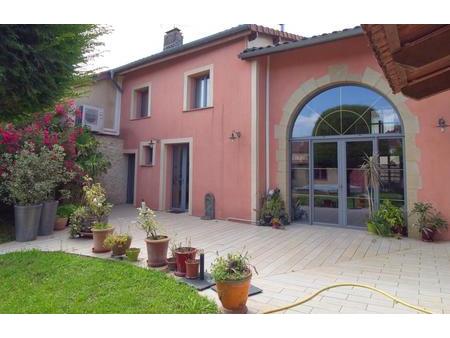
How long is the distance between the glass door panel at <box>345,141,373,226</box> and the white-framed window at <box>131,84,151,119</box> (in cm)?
840

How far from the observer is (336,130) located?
25.5 ft

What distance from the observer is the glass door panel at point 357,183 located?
24.1 feet

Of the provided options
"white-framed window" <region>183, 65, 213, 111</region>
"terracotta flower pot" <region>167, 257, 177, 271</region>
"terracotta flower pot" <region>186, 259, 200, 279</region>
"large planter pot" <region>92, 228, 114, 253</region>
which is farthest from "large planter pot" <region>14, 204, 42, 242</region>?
"white-framed window" <region>183, 65, 213, 111</region>

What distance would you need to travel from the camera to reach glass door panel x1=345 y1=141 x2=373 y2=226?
7.36 meters

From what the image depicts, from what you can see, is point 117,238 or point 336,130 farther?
point 336,130

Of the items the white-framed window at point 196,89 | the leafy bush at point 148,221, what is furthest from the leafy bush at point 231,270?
the white-framed window at point 196,89

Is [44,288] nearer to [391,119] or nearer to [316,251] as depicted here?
[316,251]

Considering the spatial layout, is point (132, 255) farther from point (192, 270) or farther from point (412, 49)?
point (412, 49)

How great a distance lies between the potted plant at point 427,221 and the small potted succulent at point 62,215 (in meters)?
8.55

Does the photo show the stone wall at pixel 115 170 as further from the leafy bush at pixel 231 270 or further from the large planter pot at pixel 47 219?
the leafy bush at pixel 231 270

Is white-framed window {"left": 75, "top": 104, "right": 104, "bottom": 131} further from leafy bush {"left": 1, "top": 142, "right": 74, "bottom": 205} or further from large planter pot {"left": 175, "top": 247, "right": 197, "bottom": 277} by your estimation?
large planter pot {"left": 175, "top": 247, "right": 197, "bottom": 277}

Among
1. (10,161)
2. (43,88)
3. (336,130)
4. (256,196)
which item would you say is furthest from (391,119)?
(10,161)

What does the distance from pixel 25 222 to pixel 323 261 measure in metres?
6.34

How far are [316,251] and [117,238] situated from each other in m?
3.79
